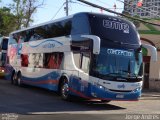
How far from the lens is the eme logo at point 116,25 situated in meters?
18.0

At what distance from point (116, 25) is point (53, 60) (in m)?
4.60

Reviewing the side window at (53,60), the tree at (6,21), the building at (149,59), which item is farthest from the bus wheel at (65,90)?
the tree at (6,21)

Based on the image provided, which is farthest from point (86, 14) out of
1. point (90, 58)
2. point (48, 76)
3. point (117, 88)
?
point (48, 76)

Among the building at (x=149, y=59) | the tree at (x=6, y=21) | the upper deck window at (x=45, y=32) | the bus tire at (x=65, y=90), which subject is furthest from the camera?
the tree at (x=6, y=21)

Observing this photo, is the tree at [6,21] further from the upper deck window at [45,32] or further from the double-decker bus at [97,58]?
the double-decker bus at [97,58]

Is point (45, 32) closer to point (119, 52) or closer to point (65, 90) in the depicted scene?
point (65, 90)

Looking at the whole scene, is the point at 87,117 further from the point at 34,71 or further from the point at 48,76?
the point at 34,71

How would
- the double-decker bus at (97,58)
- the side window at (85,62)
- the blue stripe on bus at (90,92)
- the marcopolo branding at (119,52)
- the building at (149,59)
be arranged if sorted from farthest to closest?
the building at (149,59), the side window at (85,62), the marcopolo branding at (119,52), the double-decker bus at (97,58), the blue stripe on bus at (90,92)

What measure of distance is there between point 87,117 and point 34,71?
10.9 m

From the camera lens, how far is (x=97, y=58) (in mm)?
17219

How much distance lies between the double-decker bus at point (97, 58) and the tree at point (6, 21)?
46121 mm

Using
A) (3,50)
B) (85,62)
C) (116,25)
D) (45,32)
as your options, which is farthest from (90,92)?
(3,50)

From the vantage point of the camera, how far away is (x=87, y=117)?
1387cm

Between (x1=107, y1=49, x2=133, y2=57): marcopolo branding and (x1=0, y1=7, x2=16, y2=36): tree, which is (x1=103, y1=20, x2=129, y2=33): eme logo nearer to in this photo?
(x1=107, y1=49, x2=133, y2=57): marcopolo branding
